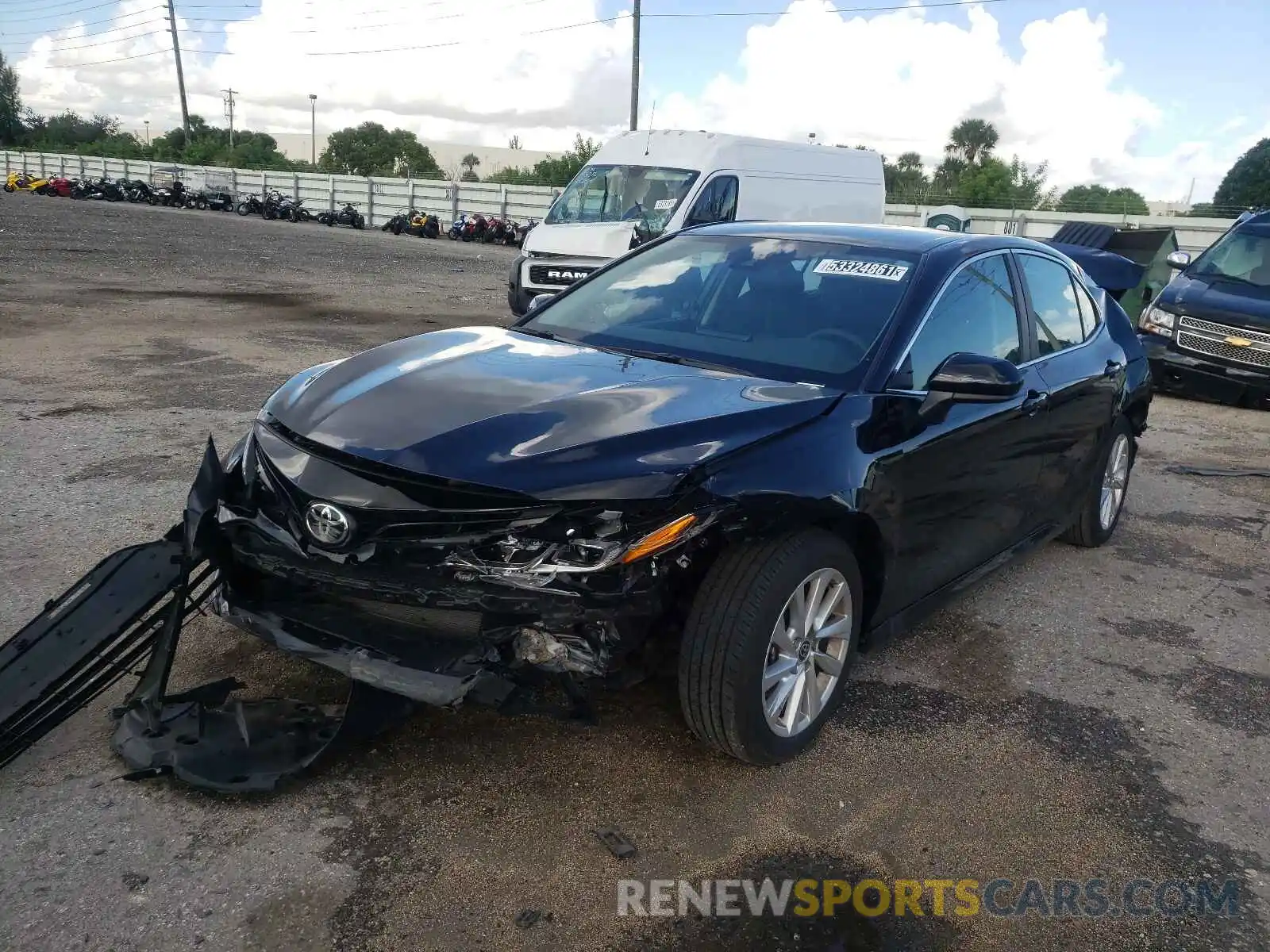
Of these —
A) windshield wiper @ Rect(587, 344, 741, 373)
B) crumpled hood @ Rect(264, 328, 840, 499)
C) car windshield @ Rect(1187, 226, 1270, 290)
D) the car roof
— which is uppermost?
Answer: the car roof

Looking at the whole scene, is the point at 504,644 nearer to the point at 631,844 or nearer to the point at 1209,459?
the point at 631,844

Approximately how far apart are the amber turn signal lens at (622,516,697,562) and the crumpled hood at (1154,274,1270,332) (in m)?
9.03

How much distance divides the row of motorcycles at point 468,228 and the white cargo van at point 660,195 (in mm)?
17537

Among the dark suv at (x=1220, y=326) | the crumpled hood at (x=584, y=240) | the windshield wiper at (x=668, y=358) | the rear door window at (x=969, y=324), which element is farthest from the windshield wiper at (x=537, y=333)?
the crumpled hood at (x=584, y=240)

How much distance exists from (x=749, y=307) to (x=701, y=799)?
182 cm

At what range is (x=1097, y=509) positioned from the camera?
530cm

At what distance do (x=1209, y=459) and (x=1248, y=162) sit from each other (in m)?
68.6

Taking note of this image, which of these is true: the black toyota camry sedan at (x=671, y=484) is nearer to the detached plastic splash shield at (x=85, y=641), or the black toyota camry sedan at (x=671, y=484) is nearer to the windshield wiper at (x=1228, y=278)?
the detached plastic splash shield at (x=85, y=641)

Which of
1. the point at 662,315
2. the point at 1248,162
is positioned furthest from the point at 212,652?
the point at 1248,162

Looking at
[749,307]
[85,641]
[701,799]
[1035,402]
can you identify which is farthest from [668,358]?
[85,641]

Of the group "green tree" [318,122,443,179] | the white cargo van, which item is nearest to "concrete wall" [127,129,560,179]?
"green tree" [318,122,443,179]

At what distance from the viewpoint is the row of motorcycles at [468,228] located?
3391 centimetres

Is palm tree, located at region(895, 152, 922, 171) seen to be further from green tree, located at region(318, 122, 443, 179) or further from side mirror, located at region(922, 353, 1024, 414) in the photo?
side mirror, located at region(922, 353, 1024, 414)

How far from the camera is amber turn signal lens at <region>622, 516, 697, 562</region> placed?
105 inches
